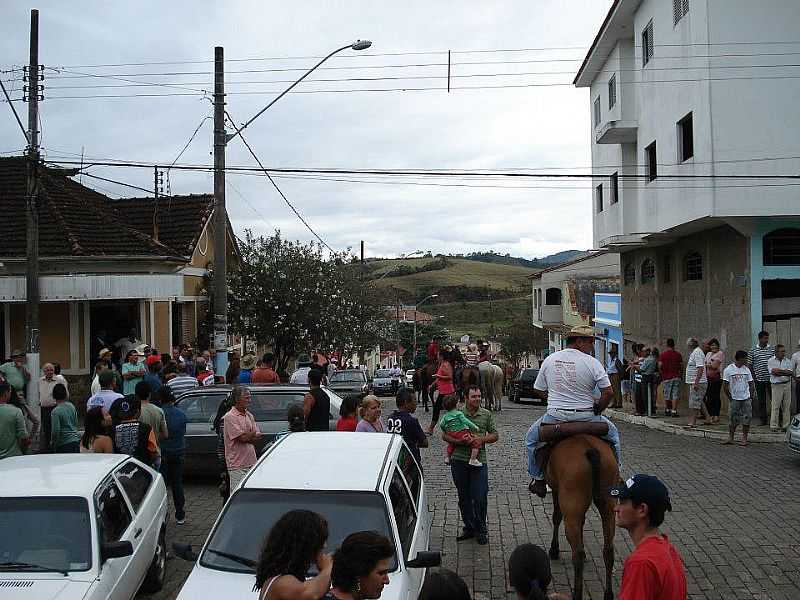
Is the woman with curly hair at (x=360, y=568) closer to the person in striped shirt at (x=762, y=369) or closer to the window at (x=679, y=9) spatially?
the person in striped shirt at (x=762, y=369)

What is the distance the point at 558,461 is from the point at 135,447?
190 inches

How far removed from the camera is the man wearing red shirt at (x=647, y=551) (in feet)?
13.0

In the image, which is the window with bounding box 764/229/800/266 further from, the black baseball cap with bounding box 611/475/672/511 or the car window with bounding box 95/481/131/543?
the black baseball cap with bounding box 611/475/672/511

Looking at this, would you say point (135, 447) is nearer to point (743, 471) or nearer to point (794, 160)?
point (743, 471)

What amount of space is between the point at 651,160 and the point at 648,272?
22.7 feet

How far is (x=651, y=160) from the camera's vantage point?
973 inches

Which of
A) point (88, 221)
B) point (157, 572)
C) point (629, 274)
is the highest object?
point (88, 221)

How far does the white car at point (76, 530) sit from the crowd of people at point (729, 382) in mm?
11701

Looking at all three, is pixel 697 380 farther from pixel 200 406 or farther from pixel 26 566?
pixel 26 566

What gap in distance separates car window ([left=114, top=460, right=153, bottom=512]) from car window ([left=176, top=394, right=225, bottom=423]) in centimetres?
475

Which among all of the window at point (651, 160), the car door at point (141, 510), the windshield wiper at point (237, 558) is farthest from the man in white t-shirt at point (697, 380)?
the windshield wiper at point (237, 558)

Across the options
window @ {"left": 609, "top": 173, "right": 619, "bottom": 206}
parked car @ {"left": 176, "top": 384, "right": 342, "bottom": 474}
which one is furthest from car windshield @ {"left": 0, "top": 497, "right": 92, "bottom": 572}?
window @ {"left": 609, "top": 173, "right": 619, "bottom": 206}

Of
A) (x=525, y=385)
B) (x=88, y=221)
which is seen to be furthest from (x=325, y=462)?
(x=525, y=385)

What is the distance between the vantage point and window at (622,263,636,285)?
3291 centimetres
